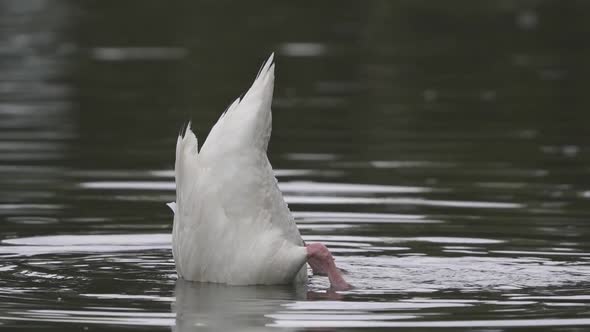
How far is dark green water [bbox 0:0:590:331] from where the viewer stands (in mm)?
8688

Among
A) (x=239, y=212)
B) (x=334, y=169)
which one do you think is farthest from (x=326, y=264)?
(x=334, y=169)

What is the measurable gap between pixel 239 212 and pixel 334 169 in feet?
18.2

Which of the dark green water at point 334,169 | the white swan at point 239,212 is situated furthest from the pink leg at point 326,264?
the dark green water at point 334,169

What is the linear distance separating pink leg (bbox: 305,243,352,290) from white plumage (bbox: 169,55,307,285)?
8cm

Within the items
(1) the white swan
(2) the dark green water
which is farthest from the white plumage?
(2) the dark green water

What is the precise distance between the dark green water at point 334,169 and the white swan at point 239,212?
0.45 feet

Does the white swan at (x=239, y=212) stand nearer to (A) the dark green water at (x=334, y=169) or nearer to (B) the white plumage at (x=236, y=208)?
(B) the white plumage at (x=236, y=208)

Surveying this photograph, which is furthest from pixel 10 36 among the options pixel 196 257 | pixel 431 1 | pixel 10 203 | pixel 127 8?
pixel 196 257

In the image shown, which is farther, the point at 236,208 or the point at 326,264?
the point at 326,264

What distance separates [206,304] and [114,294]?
1.74ft

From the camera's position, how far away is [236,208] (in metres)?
9.05

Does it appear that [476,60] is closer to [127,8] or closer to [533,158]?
[533,158]

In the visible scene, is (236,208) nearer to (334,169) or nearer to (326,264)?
(326,264)

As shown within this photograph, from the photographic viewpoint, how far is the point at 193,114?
19.6 m
